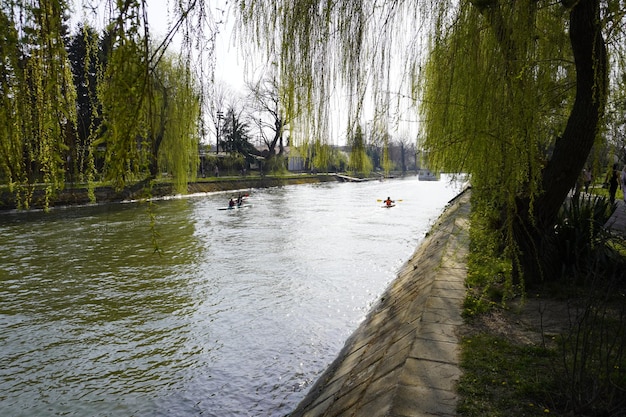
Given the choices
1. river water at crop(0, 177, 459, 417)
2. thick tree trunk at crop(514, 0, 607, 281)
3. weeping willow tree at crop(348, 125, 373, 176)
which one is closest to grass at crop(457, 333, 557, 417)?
thick tree trunk at crop(514, 0, 607, 281)

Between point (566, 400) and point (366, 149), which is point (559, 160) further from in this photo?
point (566, 400)

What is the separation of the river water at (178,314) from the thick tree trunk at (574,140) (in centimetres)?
120

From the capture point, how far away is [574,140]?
488 centimetres

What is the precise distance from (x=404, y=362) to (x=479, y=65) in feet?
8.69

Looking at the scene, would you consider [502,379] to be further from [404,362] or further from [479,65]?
[479,65]

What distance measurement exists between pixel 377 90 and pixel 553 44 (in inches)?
87.8

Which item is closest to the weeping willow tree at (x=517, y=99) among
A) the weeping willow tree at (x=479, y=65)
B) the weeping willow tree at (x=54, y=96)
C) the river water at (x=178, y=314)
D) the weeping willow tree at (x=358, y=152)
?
the weeping willow tree at (x=479, y=65)

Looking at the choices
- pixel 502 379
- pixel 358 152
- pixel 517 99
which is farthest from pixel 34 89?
pixel 502 379

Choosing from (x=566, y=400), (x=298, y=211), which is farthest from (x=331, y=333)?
(x=298, y=211)

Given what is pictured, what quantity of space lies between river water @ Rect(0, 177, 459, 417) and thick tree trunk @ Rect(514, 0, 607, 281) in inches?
47.1

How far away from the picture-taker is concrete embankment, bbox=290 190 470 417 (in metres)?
3.06

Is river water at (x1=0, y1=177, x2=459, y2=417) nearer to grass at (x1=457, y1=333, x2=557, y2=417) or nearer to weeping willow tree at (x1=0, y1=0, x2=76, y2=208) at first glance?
weeping willow tree at (x1=0, y1=0, x2=76, y2=208)

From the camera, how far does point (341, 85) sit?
3.49 m

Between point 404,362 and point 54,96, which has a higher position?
point 54,96
